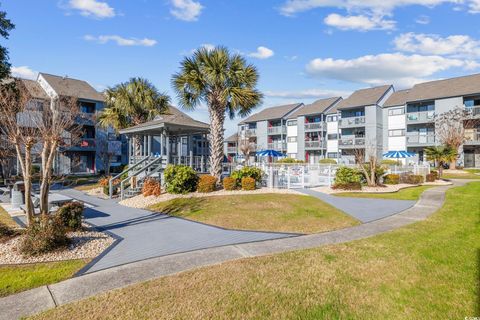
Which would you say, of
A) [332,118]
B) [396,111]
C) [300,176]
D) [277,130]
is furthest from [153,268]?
[277,130]

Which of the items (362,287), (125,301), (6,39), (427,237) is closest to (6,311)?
(125,301)

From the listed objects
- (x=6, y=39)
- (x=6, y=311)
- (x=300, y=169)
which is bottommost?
(x=6, y=311)

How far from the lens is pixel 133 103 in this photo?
2448 cm

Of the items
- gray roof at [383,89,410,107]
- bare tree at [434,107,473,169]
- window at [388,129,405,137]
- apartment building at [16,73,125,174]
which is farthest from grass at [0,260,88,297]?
gray roof at [383,89,410,107]

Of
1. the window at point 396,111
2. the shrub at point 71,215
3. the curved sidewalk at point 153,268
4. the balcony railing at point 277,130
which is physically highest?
the window at point 396,111

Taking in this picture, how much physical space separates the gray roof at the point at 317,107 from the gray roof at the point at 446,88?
12314mm

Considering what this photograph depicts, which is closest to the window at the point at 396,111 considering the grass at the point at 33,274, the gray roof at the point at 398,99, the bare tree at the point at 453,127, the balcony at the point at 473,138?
the gray roof at the point at 398,99

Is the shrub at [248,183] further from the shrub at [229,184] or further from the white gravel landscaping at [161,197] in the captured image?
→ the shrub at [229,184]

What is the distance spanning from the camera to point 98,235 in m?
9.26

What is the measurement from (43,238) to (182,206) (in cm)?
656

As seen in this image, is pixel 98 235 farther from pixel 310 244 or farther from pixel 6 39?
pixel 6 39

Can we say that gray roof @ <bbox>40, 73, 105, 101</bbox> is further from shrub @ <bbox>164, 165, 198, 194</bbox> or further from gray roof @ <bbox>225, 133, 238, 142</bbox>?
gray roof @ <bbox>225, 133, 238, 142</bbox>

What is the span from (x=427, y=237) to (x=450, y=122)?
113 feet

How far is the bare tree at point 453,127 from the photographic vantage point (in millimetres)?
33200
